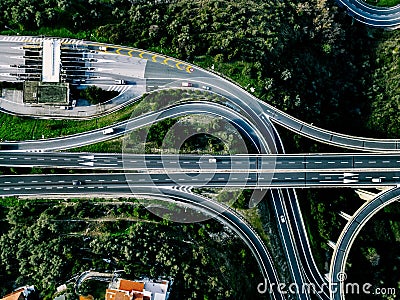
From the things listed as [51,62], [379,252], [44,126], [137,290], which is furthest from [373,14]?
[137,290]

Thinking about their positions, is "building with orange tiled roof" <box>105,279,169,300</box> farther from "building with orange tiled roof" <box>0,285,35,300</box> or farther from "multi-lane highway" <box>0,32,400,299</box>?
"multi-lane highway" <box>0,32,400,299</box>

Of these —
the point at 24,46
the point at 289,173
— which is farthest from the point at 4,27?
the point at 289,173

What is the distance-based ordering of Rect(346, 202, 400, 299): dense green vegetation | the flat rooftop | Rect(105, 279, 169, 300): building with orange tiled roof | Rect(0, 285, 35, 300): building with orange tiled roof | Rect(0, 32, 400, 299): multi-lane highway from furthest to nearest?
Rect(346, 202, 400, 299): dense green vegetation, the flat rooftop, Rect(0, 32, 400, 299): multi-lane highway, Rect(0, 285, 35, 300): building with orange tiled roof, Rect(105, 279, 169, 300): building with orange tiled roof

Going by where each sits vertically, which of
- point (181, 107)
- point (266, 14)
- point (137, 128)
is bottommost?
point (137, 128)

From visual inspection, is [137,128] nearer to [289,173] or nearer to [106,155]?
[106,155]

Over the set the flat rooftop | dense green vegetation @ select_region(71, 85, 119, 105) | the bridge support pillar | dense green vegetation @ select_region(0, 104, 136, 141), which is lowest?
the bridge support pillar

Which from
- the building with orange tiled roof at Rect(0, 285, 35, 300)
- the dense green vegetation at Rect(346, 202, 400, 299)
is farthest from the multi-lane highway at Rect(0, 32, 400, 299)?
the building with orange tiled roof at Rect(0, 285, 35, 300)
